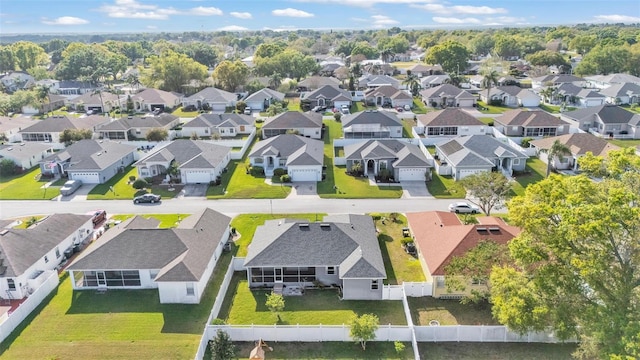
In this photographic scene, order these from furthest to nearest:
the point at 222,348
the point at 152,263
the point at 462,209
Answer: the point at 462,209
the point at 152,263
the point at 222,348

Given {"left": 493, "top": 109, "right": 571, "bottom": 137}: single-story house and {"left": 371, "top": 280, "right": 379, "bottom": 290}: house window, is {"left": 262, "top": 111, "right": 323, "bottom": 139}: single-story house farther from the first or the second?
{"left": 371, "top": 280, "right": 379, "bottom": 290}: house window

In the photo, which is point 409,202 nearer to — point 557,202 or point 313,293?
point 313,293

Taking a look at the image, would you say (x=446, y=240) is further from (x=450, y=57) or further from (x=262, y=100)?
(x=450, y=57)

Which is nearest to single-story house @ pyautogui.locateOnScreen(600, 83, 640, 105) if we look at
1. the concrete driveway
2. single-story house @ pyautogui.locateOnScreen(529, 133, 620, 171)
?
single-story house @ pyautogui.locateOnScreen(529, 133, 620, 171)

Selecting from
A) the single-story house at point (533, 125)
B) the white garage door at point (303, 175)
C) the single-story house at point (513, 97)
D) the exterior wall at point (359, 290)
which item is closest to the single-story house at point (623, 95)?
the single-story house at point (513, 97)

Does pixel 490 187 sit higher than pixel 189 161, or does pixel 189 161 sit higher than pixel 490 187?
pixel 490 187

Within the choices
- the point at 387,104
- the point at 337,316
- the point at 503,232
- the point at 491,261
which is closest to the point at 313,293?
the point at 337,316

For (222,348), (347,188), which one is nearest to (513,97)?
(347,188)

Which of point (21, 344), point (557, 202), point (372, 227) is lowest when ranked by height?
point (21, 344)
